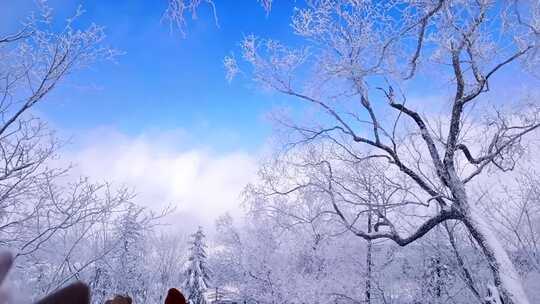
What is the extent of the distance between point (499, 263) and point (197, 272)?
1275 inches

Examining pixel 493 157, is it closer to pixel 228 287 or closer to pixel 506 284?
pixel 506 284

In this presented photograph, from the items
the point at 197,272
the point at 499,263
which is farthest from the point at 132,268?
the point at 499,263

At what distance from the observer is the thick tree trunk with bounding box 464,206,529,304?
6.72 meters

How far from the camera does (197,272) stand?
1416 inches

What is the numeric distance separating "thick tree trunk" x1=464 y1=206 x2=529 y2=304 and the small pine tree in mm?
29581

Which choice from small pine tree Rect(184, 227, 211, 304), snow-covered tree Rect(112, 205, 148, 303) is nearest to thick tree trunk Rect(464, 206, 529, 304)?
snow-covered tree Rect(112, 205, 148, 303)

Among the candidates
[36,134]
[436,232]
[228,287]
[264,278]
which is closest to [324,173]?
[36,134]

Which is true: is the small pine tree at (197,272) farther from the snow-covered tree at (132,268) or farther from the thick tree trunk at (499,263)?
the thick tree trunk at (499,263)

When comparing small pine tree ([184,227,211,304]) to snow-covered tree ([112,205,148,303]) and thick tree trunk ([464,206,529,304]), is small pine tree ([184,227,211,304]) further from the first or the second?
thick tree trunk ([464,206,529,304])

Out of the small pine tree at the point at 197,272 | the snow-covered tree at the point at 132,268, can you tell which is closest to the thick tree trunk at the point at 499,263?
the snow-covered tree at the point at 132,268

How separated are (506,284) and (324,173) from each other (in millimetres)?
4923

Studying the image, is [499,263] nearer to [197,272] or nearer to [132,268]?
[132,268]

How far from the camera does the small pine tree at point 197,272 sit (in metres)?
34.8

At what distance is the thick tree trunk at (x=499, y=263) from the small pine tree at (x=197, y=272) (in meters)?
29.6
